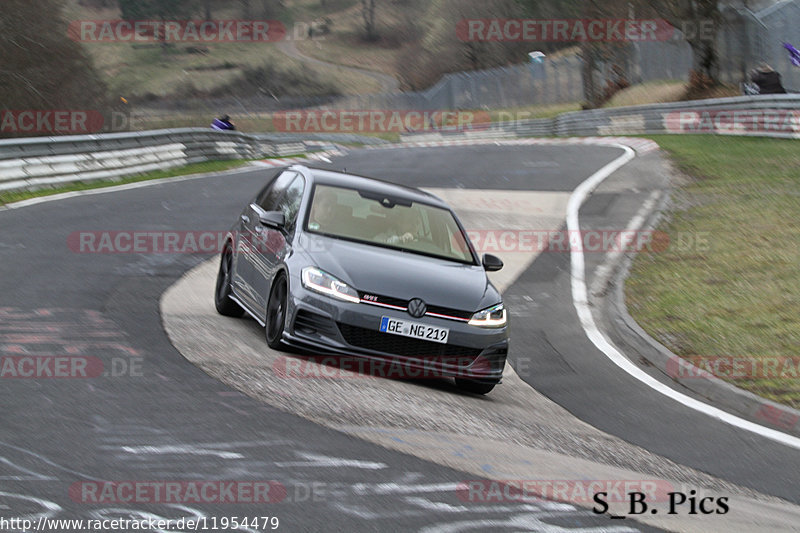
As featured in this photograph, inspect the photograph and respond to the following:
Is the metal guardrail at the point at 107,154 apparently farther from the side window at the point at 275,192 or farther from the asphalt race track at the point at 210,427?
the side window at the point at 275,192

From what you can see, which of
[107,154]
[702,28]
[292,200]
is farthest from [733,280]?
[702,28]

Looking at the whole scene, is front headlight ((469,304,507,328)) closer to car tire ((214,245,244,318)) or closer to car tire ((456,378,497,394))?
car tire ((456,378,497,394))

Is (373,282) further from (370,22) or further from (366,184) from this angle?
(370,22)

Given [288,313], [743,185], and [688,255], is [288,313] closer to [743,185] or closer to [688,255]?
[688,255]

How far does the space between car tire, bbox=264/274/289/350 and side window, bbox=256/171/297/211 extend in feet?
4.81

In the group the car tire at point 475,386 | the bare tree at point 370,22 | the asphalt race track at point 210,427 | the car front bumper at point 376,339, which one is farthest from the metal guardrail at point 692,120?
the bare tree at point 370,22

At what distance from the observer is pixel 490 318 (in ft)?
28.3

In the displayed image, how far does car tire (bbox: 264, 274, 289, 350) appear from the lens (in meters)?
8.55

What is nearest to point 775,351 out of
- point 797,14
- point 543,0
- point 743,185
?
point 743,185

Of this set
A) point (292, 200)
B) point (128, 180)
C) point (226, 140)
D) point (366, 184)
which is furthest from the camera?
point (226, 140)

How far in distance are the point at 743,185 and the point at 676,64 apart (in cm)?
3266

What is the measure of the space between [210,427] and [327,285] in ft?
7.15

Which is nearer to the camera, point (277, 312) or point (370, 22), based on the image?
point (277, 312)

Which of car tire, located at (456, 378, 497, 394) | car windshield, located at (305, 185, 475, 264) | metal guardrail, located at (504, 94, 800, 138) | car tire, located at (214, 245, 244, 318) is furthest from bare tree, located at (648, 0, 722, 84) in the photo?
car tire, located at (456, 378, 497, 394)
